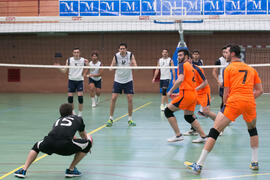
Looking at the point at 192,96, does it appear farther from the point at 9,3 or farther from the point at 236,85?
the point at 9,3

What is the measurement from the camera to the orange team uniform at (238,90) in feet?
14.9

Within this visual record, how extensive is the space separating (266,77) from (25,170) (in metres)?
15.6

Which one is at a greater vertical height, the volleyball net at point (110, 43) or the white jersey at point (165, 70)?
the volleyball net at point (110, 43)

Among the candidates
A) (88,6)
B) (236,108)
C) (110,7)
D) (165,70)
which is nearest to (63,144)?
(236,108)

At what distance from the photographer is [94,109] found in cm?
1179

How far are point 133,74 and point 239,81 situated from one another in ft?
46.7

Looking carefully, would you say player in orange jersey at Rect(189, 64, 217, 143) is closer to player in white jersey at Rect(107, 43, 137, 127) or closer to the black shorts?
player in white jersey at Rect(107, 43, 137, 127)

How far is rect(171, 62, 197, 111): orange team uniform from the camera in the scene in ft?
19.9

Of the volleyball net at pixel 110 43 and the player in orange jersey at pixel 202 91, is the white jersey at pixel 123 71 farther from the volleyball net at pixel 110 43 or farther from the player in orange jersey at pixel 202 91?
the volleyball net at pixel 110 43

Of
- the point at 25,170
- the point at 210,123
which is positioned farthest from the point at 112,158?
the point at 210,123

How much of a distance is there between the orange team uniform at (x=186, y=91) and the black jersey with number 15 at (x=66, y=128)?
2.07 meters

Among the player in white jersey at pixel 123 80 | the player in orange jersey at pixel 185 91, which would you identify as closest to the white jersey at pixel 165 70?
the player in white jersey at pixel 123 80

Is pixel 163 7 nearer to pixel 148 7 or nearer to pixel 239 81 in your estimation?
pixel 148 7

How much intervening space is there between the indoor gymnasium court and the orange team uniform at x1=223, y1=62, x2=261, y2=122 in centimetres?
75
